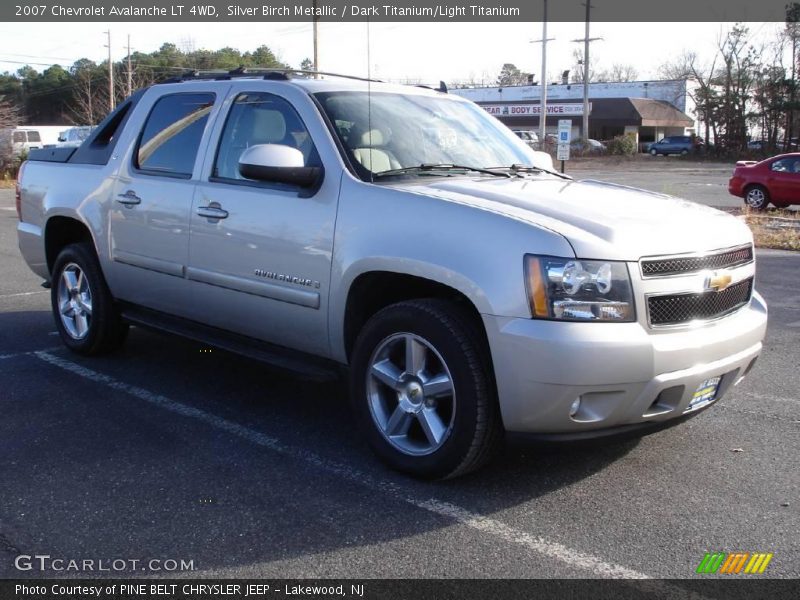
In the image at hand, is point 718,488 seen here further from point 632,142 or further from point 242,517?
point 632,142

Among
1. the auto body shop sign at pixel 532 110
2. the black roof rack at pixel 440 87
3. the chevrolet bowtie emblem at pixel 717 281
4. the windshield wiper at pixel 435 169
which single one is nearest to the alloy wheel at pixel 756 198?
the black roof rack at pixel 440 87

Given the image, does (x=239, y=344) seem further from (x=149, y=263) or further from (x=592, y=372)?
(x=592, y=372)

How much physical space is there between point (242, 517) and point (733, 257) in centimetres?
259

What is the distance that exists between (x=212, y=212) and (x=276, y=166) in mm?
812

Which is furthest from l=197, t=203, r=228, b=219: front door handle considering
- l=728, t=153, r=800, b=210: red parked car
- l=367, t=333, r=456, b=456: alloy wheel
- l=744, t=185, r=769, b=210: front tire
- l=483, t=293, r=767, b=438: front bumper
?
l=744, t=185, r=769, b=210: front tire

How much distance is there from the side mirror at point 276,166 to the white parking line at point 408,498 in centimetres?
141

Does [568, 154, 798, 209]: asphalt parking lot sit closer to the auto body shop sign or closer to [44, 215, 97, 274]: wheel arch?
the auto body shop sign

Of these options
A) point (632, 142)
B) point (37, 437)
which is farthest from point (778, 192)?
point (632, 142)

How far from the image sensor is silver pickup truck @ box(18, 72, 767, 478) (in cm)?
353

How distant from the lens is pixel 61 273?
20.8ft

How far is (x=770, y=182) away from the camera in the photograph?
19797 millimetres

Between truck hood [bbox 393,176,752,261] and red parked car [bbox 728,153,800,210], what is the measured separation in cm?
1682

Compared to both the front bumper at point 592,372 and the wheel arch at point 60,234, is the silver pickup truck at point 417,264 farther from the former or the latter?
the wheel arch at point 60,234

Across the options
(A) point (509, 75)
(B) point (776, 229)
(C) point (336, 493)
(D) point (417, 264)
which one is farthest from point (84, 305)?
(A) point (509, 75)
